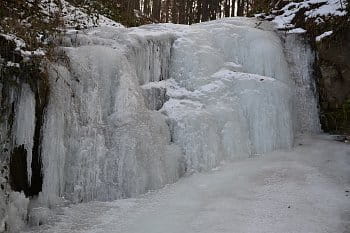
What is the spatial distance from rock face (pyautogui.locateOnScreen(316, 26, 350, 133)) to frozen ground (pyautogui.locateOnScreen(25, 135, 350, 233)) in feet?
5.07

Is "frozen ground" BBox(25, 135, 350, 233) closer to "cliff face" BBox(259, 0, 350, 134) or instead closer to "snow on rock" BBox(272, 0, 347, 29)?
"cliff face" BBox(259, 0, 350, 134)

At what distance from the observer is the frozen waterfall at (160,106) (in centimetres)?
602

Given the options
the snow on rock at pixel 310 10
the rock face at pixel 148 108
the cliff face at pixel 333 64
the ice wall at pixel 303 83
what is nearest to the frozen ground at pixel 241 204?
the rock face at pixel 148 108

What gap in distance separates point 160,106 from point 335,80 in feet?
13.2

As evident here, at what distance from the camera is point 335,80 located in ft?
28.9

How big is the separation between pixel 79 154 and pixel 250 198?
2.72 metres

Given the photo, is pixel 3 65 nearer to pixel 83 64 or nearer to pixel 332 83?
pixel 83 64

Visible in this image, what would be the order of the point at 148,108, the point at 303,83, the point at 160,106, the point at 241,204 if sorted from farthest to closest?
the point at 303,83, the point at 160,106, the point at 148,108, the point at 241,204

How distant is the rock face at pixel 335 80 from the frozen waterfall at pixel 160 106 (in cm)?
30

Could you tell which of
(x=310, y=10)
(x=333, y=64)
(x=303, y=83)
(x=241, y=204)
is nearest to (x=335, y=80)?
(x=333, y=64)

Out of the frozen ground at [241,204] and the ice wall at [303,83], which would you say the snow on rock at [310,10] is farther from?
the frozen ground at [241,204]

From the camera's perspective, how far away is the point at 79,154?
6.06 meters

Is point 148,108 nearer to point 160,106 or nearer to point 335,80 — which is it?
point 160,106

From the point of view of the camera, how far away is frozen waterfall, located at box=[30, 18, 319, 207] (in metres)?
6.02
